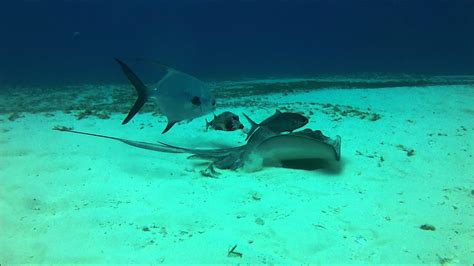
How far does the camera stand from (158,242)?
2.49 m

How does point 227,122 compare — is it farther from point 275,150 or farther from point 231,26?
point 231,26

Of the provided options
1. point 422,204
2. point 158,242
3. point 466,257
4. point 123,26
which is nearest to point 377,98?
point 422,204

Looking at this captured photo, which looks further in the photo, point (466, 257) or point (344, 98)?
point (344, 98)

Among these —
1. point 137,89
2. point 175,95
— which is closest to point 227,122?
point 175,95

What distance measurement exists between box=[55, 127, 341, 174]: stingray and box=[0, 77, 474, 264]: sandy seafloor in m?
0.16

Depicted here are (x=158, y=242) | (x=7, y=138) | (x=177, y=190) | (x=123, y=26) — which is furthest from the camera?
(x=123, y=26)

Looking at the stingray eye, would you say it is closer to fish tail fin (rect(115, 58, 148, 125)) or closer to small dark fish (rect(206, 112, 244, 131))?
fish tail fin (rect(115, 58, 148, 125))

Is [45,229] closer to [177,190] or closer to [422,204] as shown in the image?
[177,190]

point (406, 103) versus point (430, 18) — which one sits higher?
point (430, 18)

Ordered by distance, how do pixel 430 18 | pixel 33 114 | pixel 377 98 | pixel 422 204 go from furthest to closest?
pixel 430 18
pixel 377 98
pixel 33 114
pixel 422 204

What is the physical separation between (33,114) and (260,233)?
6872mm

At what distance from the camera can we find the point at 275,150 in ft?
12.6

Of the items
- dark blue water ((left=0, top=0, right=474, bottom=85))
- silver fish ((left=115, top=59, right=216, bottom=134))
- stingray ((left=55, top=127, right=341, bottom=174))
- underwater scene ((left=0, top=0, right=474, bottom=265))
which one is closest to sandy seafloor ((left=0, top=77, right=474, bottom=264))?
underwater scene ((left=0, top=0, right=474, bottom=265))

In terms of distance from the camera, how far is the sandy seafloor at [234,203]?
2.40 meters
